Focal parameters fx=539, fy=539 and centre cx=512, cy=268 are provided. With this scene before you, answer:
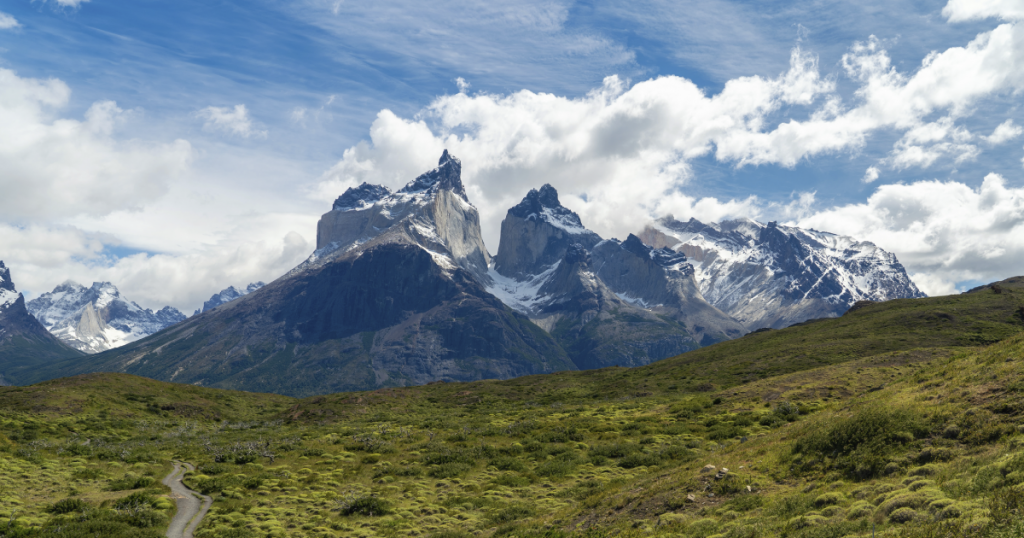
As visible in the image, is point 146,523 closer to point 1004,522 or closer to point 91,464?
point 91,464

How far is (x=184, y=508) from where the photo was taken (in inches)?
1289

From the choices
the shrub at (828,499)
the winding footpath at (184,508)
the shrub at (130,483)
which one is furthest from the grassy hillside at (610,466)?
the winding footpath at (184,508)

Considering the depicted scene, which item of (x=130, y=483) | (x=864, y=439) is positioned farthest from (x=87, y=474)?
(x=864, y=439)

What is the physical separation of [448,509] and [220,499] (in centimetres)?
1511

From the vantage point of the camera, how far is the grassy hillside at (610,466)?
63.8 feet

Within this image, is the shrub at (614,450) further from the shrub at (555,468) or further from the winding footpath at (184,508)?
the winding footpath at (184,508)

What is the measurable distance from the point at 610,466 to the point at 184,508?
93.5ft

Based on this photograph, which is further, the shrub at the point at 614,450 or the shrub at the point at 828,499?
the shrub at the point at 614,450

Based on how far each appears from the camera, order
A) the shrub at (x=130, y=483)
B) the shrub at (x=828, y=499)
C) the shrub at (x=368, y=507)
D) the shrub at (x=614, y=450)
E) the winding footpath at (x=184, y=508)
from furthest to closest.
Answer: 1. the shrub at (x=614, y=450)
2. the shrub at (x=130, y=483)
3. the shrub at (x=368, y=507)
4. the winding footpath at (x=184, y=508)
5. the shrub at (x=828, y=499)

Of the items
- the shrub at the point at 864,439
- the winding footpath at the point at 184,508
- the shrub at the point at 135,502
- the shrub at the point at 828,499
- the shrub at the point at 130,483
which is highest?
the shrub at the point at 864,439

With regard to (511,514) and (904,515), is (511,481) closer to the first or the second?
(511,514)

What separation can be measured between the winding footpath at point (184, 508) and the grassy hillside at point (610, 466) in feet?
2.74

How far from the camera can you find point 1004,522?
14.0 metres

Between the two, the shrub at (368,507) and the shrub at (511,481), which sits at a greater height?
the shrub at (368,507)
